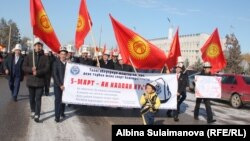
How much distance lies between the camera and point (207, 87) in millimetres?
12070

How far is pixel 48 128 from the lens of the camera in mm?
8953

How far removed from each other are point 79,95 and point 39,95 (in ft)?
3.91

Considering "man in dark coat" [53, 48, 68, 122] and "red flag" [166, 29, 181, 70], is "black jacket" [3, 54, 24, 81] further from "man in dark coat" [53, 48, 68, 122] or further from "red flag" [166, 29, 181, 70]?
"red flag" [166, 29, 181, 70]

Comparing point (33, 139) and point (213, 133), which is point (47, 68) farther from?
point (213, 133)

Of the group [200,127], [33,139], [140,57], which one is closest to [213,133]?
[200,127]

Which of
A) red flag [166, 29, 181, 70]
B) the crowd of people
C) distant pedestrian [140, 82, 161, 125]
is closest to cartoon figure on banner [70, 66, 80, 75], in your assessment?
the crowd of people

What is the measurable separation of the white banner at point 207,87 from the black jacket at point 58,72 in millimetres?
4248

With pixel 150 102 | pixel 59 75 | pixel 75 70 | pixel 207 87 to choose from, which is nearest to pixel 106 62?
pixel 75 70

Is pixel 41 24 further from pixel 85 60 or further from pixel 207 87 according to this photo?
pixel 207 87

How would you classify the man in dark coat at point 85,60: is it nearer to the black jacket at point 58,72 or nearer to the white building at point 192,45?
the black jacket at point 58,72

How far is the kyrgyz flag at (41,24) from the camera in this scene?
34.8ft

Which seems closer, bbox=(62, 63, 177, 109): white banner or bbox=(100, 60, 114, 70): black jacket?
bbox=(62, 63, 177, 109): white banner

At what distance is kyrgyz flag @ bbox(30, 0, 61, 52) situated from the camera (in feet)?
34.8

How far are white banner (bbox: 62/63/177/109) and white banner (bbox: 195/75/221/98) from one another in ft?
3.00
